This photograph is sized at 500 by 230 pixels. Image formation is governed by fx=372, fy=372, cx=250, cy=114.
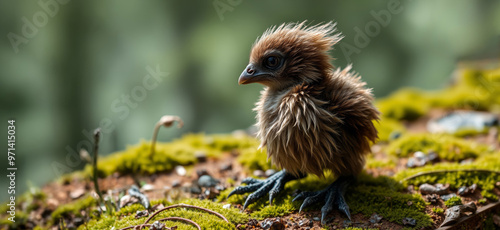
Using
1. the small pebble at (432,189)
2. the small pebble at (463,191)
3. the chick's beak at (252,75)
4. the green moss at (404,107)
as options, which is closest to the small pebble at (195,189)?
the chick's beak at (252,75)

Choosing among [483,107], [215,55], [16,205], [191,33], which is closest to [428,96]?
[483,107]

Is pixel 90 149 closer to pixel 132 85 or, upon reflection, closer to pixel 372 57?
pixel 132 85

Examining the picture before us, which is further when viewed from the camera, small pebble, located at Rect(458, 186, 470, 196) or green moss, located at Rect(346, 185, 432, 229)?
small pebble, located at Rect(458, 186, 470, 196)

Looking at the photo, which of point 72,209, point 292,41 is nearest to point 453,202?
point 292,41

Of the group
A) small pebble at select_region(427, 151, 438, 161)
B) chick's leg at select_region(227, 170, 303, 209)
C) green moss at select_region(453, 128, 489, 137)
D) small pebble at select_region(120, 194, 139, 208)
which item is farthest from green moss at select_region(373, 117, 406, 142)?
small pebble at select_region(120, 194, 139, 208)

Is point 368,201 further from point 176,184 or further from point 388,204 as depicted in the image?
point 176,184

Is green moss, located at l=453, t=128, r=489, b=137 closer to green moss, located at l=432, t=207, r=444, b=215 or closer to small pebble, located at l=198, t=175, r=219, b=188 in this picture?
green moss, located at l=432, t=207, r=444, b=215
